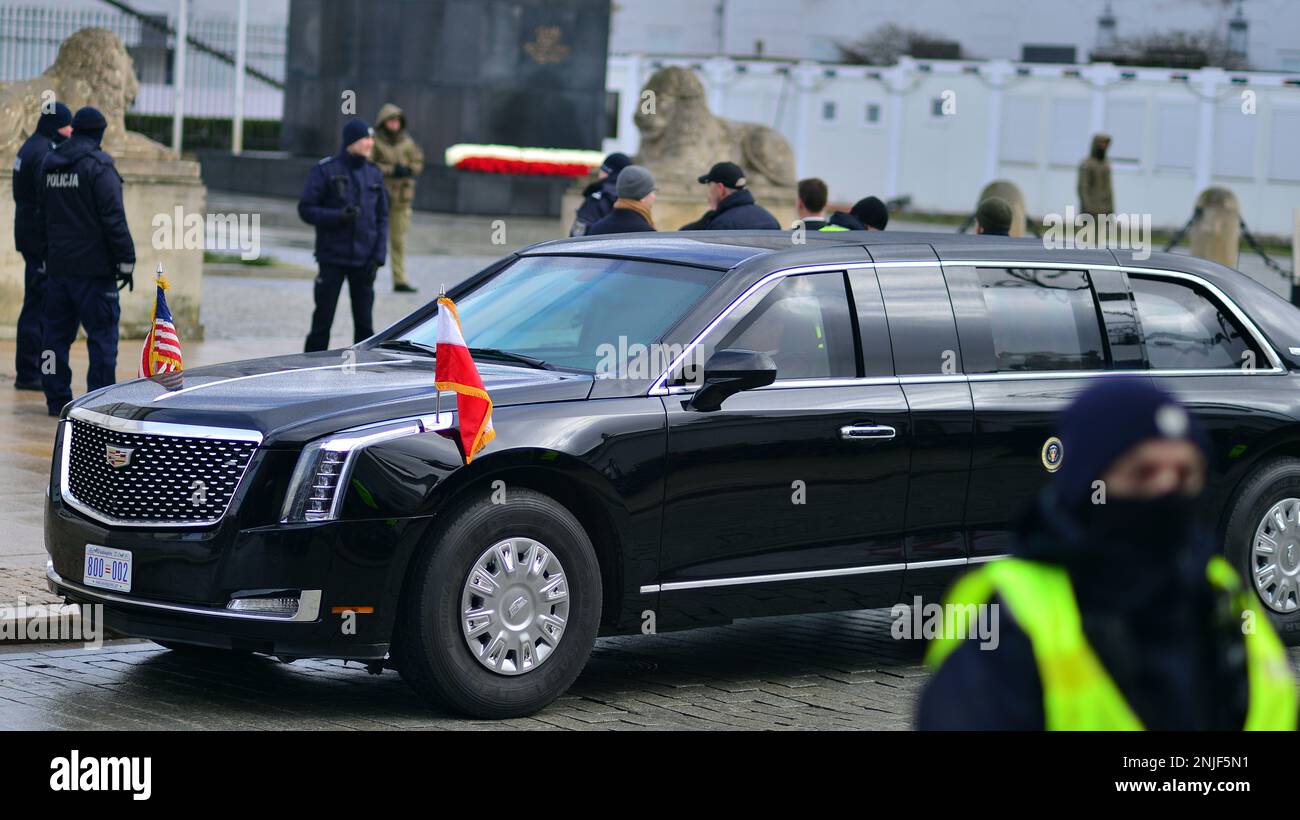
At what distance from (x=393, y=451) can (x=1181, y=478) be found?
414cm

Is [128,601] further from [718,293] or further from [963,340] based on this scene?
[963,340]

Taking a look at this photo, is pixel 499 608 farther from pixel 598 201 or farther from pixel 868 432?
pixel 598 201

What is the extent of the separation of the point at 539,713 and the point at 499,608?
20.2 inches

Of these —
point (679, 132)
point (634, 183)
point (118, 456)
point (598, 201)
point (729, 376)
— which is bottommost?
point (118, 456)

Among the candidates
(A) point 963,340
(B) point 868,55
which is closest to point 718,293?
(A) point 963,340

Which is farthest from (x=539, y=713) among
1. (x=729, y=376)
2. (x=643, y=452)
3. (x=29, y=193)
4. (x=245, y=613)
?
(x=29, y=193)

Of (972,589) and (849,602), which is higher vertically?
(972,589)

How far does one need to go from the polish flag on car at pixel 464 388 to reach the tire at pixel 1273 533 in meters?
3.40

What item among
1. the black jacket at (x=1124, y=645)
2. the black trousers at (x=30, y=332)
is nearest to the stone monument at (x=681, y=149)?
the black trousers at (x=30, y=332)

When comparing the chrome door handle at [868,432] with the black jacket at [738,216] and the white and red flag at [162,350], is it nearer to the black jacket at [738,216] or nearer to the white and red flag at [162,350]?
the white and red flag at [162,350]

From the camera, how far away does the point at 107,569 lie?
695 centimetres

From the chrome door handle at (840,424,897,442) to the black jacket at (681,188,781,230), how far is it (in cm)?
414
